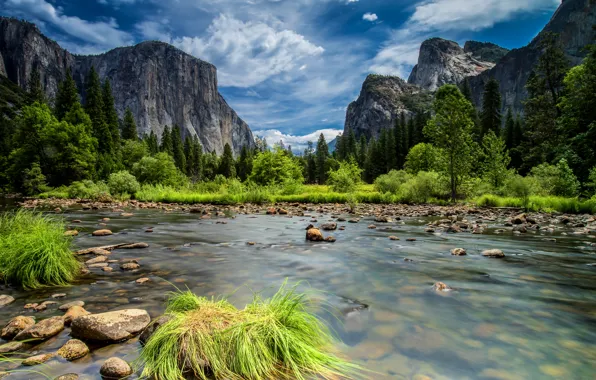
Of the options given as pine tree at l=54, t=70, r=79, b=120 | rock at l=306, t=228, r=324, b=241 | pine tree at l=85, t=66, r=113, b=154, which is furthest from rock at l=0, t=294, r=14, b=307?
pine tree at l=54, t=70, r=79, b=120

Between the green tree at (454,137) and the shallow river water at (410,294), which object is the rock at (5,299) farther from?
the green tree at (454,137)

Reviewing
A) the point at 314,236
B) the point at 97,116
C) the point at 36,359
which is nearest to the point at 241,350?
the point at 36,359

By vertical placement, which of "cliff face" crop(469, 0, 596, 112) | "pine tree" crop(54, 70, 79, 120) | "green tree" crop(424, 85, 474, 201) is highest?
"cliff face" crop(469, 0, 596, 112)

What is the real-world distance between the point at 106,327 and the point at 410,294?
175 inches

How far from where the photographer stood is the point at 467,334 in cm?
396

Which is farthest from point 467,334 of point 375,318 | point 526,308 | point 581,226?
point 581,226

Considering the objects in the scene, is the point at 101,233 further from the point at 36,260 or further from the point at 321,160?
the point at 321,160

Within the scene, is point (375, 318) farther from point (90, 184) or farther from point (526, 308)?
point (90, 184)

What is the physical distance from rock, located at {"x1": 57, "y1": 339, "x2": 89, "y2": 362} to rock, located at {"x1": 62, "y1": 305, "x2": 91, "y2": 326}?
2.56 feet

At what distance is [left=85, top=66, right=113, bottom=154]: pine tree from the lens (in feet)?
198

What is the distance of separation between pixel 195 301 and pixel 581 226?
52.7 feet

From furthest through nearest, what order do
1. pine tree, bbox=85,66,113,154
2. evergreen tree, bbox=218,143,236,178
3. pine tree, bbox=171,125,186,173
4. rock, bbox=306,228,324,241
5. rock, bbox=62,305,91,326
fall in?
evergreen tree, bbox=218,143,236,178 < pine tree, bbox=171,125,186,173 < pine tree, bbox=85,66,113,154 < rock, bbox=306,228,324,241 < rock, bbox=62,305,91,326

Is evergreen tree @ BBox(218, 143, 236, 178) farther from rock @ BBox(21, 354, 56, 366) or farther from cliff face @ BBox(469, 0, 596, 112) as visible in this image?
cliff face @ BBox(469, 0, 596, 112)

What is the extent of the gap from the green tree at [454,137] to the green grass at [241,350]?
2727cm
